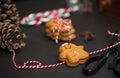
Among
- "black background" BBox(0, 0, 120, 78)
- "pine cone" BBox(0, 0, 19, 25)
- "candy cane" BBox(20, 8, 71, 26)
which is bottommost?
"black background" BBox(0, 0, 120, 78)

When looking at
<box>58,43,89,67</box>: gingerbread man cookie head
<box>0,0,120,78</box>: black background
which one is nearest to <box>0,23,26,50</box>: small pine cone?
<box>0,0,120,78</box>: black background

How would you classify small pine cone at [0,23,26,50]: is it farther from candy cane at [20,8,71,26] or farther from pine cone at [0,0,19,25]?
candy cane at [20,8,71,26]

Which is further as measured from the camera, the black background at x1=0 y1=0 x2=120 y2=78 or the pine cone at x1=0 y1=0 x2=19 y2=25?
the pine cone at x1=0 y1=0 x2=19 y2=25

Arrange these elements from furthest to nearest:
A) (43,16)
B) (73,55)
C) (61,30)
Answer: (43,16) → (61,30) → (73,55)

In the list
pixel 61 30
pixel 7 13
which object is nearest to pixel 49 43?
pixel 61 30

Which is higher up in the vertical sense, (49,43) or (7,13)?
(7,13)

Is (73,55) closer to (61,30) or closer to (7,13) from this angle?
(61,30)

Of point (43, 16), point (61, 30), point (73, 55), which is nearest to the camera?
point (73, 55)
